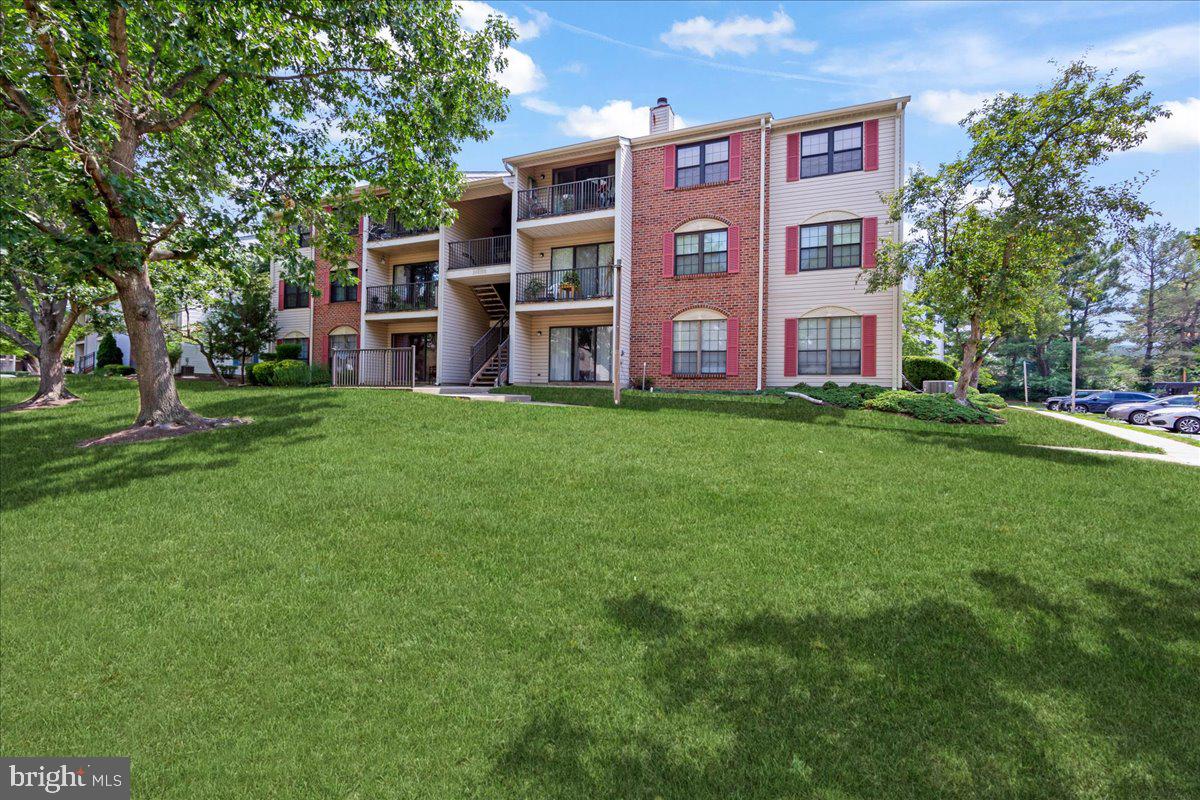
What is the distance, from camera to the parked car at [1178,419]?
18.2m

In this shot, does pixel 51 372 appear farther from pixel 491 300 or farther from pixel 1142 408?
pixel 1142 408

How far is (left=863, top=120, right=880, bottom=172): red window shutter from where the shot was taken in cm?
1577

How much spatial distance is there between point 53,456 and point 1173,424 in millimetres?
30713

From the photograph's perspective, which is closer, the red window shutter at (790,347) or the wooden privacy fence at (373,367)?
the red window shutter at (790,347)

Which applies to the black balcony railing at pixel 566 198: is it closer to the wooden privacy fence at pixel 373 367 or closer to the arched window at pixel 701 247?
the arched window at pixel 701 247

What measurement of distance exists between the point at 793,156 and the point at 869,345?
20.8 ft

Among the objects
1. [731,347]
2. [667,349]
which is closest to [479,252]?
[667,349]

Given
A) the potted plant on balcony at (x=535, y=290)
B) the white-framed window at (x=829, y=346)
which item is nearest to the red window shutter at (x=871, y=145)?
the white-framed window at (x=829, y=346)

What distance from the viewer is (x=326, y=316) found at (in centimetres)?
2367

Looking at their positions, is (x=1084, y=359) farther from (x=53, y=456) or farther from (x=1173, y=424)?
(x=53, y=456)

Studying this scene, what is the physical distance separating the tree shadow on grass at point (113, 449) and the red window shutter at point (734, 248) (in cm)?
1228

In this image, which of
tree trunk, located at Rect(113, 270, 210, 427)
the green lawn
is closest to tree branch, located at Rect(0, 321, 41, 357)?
tree trunk, located at Rect(113, 270, 210, 427)

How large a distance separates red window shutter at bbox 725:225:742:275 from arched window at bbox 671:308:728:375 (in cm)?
153

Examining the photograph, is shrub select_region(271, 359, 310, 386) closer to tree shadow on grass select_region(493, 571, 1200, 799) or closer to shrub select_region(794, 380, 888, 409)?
shrub select_region(794, 380, 888, 409)
